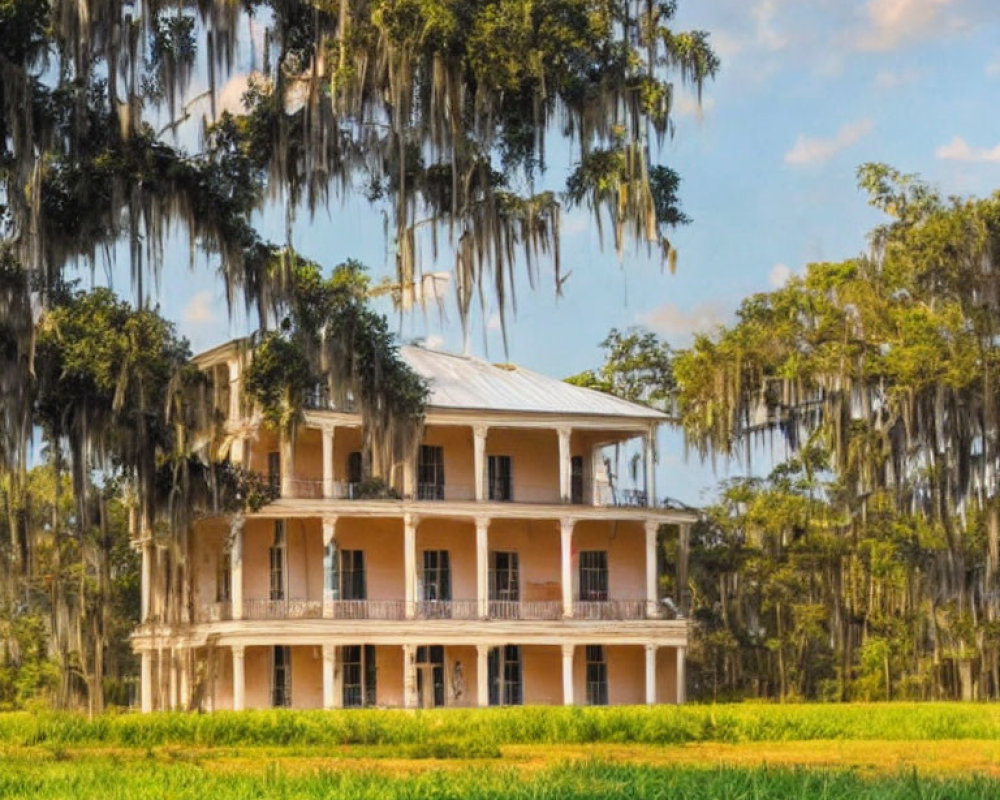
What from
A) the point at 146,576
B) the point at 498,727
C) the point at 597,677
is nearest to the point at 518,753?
the point at 498,727

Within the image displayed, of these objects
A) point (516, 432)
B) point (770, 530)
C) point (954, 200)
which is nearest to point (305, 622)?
point (516, 432)

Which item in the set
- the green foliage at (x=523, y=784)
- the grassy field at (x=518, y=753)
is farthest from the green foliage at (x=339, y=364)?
the green foliage at (x=523, y=784)

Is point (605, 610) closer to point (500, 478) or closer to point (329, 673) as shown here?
point (500, 478)

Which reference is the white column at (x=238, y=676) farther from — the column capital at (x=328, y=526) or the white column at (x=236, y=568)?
the column capital at (x=328, y=526)

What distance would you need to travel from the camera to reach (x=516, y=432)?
174 feet

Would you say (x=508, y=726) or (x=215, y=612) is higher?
(x=215, y=612)

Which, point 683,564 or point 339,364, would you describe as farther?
point 683,564

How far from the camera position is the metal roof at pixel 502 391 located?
50875mm

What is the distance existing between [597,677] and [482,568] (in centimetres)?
514

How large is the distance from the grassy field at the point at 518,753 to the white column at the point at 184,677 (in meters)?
14.3

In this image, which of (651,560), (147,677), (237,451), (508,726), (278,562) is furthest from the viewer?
(651,560)

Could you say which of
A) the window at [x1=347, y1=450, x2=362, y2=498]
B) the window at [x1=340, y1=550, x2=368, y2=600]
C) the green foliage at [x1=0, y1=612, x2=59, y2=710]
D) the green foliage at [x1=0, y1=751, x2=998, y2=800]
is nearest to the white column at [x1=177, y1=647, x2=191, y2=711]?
the window at [x1=340, y1=550, x2=368, y2=600]

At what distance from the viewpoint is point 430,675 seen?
5069cm

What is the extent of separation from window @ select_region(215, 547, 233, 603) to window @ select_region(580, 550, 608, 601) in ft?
30.3
